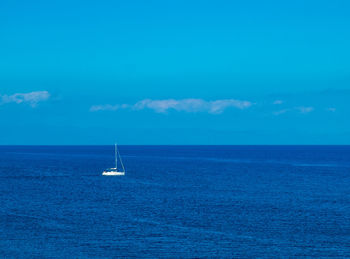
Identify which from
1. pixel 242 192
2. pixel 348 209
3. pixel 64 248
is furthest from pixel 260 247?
pixel 242 192

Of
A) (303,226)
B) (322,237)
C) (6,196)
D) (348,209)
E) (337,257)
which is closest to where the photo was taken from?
(337,257)

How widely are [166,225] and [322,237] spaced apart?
807 inches

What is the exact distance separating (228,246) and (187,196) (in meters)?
45.3

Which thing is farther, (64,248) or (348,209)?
(348,209)

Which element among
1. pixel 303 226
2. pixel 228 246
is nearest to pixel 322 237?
pixel 303 226

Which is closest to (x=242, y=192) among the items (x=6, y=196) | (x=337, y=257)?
(x=6, y=196)

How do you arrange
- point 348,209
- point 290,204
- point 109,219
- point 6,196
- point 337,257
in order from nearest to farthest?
point 337,257 < point 109,219 < point 348,209 < point 290,204 < point 6,196

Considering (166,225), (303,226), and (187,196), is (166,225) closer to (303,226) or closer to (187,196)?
(303,226)

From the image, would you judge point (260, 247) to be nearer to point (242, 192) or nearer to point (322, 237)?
point (322, 237)

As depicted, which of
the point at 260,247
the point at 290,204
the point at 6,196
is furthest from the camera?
the point at 6,196

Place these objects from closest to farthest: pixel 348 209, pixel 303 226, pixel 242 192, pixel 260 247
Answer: pixel 260 247 → pixel 303 226 → pixel 348 209 → pixel 242 192

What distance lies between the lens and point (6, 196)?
335 ft

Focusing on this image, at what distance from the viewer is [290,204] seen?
90.9 meters

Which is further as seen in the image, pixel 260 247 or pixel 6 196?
pixel 6 196
